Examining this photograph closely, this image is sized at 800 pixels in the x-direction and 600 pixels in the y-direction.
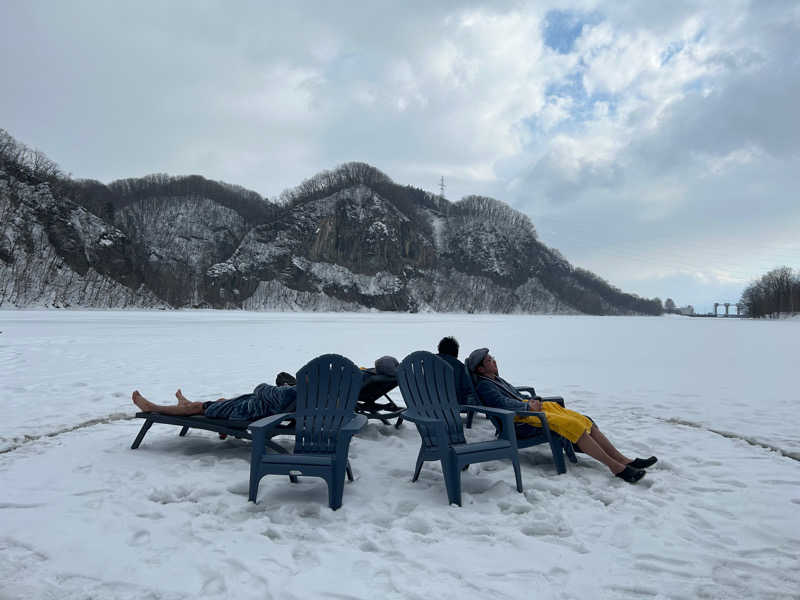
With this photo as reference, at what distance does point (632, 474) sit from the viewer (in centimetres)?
414

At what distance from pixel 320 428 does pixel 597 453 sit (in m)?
2.44

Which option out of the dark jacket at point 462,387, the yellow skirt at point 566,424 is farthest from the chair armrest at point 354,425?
the yellow skirt at point 566,424

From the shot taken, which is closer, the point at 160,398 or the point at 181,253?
the point at 160,398

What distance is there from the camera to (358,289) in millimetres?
117125

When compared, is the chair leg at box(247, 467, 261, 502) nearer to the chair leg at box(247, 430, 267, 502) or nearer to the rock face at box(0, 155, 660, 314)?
the chair leg at box(247, 430, 267, 502)

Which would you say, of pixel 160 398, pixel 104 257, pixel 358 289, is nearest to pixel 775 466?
pixel 160 398

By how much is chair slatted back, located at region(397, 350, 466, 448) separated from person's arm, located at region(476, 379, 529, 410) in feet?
1.33

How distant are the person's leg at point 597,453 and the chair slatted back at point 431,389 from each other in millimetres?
1054

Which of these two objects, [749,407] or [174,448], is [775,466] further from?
[174,448]

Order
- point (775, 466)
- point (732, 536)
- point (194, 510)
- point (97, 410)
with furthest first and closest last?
point (97, 410)
point (775, 466)
point (194, 510)
point (732, 536)

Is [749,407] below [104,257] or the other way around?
below

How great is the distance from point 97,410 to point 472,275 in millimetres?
133791

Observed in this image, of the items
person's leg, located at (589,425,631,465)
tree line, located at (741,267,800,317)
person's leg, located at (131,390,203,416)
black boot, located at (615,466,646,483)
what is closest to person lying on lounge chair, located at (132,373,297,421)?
person's leg, located at (131,390,203,416)

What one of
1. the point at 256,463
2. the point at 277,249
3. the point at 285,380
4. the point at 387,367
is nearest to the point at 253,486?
the point at 256,463
